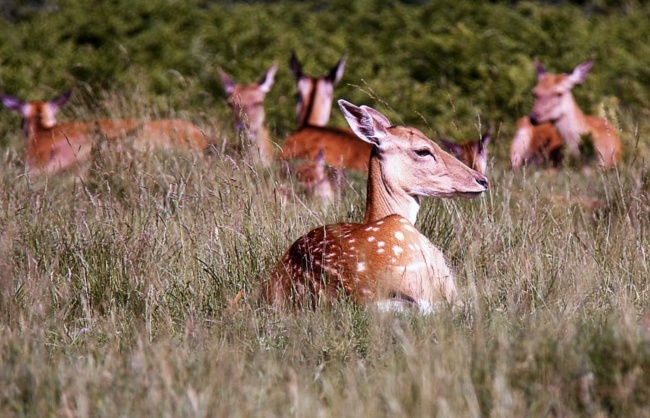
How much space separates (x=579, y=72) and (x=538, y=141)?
794 mm

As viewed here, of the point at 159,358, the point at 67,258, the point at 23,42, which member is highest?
the point at 159,358

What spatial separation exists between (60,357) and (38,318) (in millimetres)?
571

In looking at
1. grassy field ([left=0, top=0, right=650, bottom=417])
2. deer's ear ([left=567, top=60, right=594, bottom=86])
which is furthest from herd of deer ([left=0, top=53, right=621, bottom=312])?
deer's ear ([left=567, top=60, right=594, bottom=86])

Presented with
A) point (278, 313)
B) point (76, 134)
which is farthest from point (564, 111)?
point (278, 313)

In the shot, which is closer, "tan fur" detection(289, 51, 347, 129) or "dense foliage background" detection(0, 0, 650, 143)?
"tan fur" detection(289, 51, 347, 129)

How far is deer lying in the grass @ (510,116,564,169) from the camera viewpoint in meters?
10.3

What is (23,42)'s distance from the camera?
13.3 m

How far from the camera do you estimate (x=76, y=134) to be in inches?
348

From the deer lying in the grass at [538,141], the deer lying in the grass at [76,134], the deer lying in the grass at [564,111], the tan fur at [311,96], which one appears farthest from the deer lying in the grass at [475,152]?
the tan fur at [311,96]

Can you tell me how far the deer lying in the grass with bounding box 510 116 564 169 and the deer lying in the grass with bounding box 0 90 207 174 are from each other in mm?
3012

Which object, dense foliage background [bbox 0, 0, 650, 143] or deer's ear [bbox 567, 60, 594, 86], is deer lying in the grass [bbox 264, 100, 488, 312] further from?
deer's ear [bbox 567, 60, 594, 86]

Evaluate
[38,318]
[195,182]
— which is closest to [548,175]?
[195,182]

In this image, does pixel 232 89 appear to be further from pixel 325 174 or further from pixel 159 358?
pixel 159 358

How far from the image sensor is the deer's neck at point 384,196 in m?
5.77
